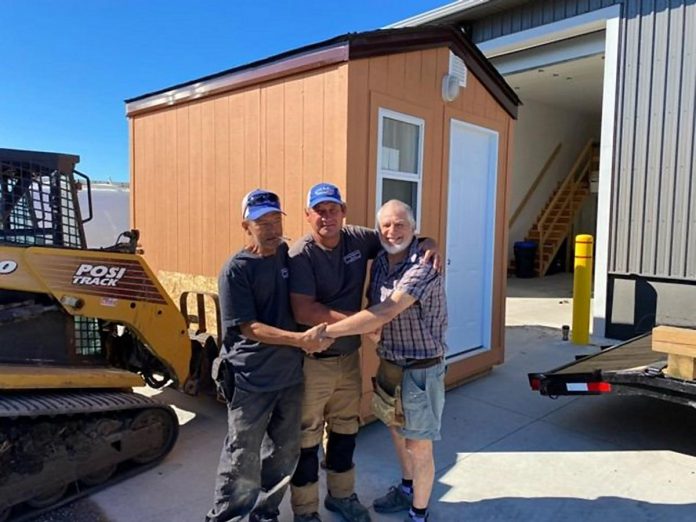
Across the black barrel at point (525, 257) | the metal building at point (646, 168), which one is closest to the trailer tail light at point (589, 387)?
the metal building at point (646, 168)

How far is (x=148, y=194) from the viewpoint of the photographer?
5.37m

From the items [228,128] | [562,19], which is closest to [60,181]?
[228,128]

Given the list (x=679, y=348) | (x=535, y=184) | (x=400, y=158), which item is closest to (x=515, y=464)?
(x=679, y=348)

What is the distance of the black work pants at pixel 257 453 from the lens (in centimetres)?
255

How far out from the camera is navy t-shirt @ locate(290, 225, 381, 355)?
8.43 ft

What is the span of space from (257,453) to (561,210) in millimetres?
13999

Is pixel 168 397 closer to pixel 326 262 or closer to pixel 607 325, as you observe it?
pixel 326 262

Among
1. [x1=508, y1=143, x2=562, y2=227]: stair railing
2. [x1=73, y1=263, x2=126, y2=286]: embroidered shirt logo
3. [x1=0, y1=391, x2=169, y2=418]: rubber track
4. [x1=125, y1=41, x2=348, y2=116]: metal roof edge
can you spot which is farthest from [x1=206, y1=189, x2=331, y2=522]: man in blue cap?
[x1=508, y1=143, x2=562, y2=227]: stair railing

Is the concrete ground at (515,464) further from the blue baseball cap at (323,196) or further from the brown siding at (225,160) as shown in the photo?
the blue baseball cap at (323,196)

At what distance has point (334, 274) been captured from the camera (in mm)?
2658

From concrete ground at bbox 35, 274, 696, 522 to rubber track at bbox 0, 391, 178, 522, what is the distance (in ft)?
0.22

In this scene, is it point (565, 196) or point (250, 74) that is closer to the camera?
point (250, 74)

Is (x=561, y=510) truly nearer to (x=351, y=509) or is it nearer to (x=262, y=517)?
(x=351, y=509)

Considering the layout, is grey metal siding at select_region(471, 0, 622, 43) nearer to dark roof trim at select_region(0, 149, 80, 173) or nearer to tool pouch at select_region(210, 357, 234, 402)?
dark roof trim at select_region(0, 149, 80, 173)
